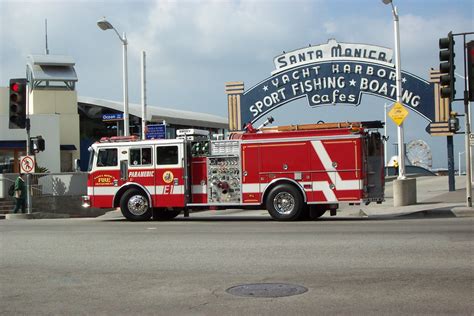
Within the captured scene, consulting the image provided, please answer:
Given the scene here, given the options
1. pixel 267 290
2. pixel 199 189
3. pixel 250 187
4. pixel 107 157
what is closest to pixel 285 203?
pixel 250 187

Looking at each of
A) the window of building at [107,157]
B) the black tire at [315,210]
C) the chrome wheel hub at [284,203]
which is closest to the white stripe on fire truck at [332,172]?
the black tire at [315,210]

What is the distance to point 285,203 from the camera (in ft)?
54.8

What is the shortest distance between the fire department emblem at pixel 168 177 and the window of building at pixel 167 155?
29cm

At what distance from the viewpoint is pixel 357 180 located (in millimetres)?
16297

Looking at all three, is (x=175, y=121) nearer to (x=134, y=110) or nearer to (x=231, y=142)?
(x=134, y=110)

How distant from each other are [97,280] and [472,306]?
4.70m

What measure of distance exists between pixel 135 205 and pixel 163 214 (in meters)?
1.32

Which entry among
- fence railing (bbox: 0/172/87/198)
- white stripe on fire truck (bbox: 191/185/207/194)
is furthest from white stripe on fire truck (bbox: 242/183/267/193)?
fence railing (bbox: 0/172/87/198)

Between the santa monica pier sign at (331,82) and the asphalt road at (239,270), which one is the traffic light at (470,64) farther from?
the santa monica pier sign at (331,82)

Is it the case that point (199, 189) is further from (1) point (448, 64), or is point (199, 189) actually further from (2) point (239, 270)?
(2) point (239, 270)

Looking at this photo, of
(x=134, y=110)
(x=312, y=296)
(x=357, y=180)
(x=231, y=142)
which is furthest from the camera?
(x=134, y=110)

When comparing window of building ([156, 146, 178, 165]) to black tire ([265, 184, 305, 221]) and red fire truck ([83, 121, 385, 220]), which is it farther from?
black tire ([265, 184, 305, 221])

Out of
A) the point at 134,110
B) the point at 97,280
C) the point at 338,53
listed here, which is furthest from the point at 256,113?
the point at 134,110

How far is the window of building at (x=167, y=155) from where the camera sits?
17781 mm
